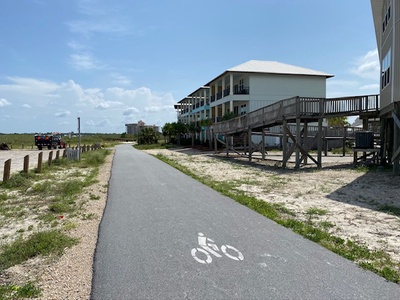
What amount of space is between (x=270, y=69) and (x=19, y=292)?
45908 mm

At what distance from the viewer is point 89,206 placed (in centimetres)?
934

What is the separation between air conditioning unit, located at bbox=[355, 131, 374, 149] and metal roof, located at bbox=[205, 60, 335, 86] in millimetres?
26965

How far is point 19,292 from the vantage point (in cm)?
410

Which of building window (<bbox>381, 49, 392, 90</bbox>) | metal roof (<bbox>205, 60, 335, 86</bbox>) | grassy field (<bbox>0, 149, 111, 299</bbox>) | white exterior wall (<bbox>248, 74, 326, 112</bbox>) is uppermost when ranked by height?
metal roof (<bbox>205, 60, 335, 86</bbox>)

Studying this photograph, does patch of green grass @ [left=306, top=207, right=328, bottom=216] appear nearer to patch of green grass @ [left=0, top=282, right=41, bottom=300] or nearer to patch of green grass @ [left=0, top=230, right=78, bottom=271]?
patch of green grass @ [left=0, top=230, right=78, bottom=271]

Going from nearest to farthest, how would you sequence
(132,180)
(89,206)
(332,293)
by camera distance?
(332,293), (89,206), (132,180)

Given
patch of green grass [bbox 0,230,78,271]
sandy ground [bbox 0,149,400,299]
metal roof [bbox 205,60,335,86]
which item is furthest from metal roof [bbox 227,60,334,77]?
patch of green grass [bbox 0,230,78,271]

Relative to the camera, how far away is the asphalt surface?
13.3ft

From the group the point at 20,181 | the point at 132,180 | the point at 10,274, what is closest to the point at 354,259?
the point at 10,274

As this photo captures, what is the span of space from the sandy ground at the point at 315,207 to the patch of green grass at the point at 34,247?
0.66 feet

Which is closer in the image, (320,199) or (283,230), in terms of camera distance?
(283,230)

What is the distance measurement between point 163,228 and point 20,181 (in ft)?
28.7

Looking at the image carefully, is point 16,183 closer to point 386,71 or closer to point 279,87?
point 386,71

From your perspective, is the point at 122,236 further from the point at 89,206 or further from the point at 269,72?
the point at 269,72
